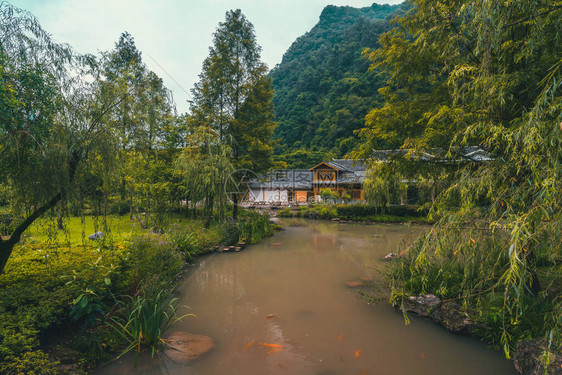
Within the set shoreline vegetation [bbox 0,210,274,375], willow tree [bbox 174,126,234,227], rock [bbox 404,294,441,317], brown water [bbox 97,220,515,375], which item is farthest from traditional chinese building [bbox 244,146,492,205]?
shoreline vegetation [bbox 0,210,274,375]

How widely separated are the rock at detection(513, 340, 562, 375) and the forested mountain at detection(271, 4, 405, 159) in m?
36.3

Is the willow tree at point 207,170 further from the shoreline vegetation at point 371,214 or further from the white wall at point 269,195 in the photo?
the white wall at point 269,195

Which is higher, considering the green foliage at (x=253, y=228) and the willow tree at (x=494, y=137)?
the willow tree at (x=494, y=137)

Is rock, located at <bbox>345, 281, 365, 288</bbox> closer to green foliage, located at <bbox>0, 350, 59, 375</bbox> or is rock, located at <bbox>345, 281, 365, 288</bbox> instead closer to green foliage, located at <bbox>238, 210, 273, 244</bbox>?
green foliage, located at <bbox>238, 210, 273, 244</bbox>

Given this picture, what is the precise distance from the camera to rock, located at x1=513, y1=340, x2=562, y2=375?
2892 mm

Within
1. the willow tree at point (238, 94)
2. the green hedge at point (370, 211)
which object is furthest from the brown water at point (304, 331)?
the green hedge at point (370, 211)

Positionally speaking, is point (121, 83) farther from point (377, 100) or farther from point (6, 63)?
point (377, 100)

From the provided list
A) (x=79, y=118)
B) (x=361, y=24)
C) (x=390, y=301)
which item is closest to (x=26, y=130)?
(x=79, y=118)

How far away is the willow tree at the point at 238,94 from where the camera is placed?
45.1 ft

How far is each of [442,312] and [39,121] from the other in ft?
22.3

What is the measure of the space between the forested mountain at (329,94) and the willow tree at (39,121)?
1445 inches

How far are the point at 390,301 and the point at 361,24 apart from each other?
64.5m

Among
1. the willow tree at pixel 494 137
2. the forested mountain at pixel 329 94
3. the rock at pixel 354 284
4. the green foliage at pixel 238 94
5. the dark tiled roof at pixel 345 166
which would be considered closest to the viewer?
the willow tree at pixel 494 137

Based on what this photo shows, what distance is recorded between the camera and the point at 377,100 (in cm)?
3906
